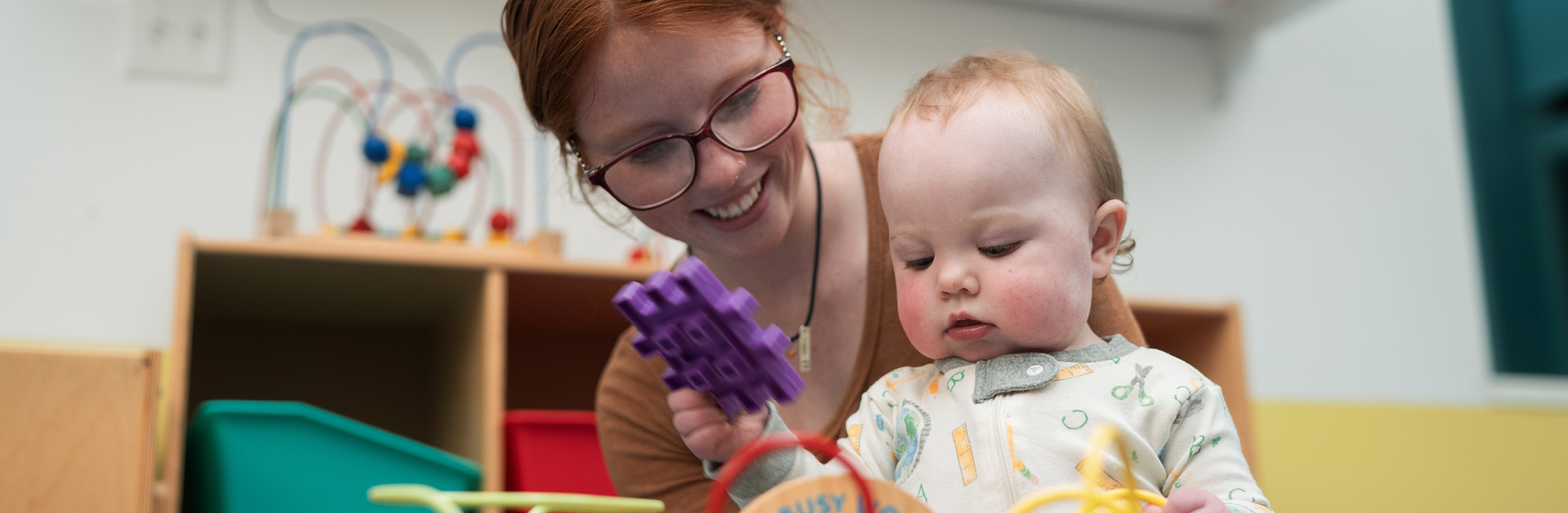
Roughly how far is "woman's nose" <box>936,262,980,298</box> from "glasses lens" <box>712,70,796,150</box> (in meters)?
0.23

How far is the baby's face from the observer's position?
670mm

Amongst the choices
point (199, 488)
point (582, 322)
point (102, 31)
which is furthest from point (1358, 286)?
point (102, 31)

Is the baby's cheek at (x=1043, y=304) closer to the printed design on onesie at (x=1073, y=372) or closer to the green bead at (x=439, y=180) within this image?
the printed design on onesie at (x=1073, y=372)

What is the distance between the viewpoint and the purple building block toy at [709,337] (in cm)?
54

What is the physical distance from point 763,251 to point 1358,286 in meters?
2.27

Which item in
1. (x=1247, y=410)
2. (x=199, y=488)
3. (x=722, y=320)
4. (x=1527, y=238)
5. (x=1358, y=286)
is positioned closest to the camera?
(x=722, y=320)

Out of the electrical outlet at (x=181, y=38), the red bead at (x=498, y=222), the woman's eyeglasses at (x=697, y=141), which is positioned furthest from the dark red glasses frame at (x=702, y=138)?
the electrical outlet at (x=181, y=38)

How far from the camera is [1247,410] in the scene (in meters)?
1.70

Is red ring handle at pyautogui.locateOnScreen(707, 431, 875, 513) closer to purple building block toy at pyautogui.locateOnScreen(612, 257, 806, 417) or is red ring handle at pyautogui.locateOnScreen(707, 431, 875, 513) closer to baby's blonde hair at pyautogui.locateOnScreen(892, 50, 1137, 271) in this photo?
purple building block toy at pyautogui.locateOnScreen(612, 257, 806, 417)

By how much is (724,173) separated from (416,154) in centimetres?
96

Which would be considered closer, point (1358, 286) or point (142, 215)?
point (142, 215)

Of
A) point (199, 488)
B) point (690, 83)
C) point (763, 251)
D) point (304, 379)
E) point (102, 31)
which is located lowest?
point (199, 488)

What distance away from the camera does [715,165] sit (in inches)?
32.5

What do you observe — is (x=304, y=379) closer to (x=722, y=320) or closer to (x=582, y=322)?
(x=582, y=322)
